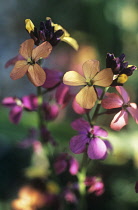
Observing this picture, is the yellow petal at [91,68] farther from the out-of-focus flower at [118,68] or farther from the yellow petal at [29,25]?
the yellow petal at [29,25]

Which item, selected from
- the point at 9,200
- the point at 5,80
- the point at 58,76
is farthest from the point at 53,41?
the point at 5,80

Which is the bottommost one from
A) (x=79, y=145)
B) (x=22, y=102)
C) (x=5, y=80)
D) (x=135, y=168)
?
(x=79, y=145)

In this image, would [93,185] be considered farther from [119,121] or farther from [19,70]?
[19,70]

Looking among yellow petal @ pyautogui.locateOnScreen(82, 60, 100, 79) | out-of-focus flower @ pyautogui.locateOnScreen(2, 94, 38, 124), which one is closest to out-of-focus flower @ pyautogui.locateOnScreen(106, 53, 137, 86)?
yellow petal @ pyautogui.locateOnScreen(82, 60, 100, 79)

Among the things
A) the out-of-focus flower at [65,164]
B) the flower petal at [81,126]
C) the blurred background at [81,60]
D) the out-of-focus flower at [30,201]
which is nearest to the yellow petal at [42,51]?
the flower petal at [81,126]

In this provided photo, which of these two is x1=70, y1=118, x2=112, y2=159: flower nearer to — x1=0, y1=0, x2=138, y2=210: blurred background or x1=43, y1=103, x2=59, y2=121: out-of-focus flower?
x1=43, y1=103, x2=59, y2=121: out-of-focus flower

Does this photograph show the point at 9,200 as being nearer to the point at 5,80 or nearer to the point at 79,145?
the point at 79,145
